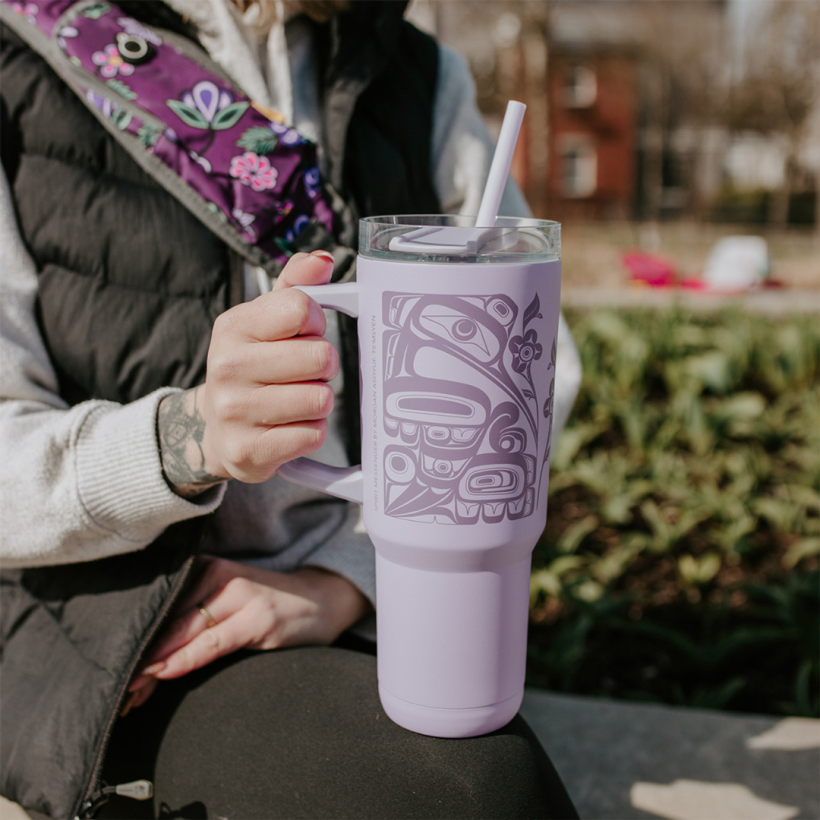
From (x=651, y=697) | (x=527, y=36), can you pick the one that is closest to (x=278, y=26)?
(x=651, y=697)

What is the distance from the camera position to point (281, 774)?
0.96m

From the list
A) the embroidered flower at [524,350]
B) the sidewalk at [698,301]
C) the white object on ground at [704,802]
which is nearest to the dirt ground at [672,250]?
the sidewalk at [698,301]

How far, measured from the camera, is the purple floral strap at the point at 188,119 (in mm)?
1070

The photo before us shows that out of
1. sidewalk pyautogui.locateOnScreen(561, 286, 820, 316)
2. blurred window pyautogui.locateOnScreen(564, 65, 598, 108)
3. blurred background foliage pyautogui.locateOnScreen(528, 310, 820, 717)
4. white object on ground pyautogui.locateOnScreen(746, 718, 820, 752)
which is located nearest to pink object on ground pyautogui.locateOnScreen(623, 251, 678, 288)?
sidewalk pyautogui.locateOnScreen(561, 286, 820, 316)

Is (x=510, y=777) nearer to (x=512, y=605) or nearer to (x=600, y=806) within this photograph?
(x=512, y=605)

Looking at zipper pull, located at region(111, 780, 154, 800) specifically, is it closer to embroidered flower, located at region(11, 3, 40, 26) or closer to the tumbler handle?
the tumbler handle

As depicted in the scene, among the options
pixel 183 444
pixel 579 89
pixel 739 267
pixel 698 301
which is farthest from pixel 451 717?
pixel 579 89

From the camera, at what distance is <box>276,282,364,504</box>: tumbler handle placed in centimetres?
81

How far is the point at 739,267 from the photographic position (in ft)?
22.9

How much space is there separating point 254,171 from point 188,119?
107 millimetres

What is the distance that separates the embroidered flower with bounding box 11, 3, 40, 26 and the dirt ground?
6727 millimetres

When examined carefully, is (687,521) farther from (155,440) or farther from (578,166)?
(578,166)

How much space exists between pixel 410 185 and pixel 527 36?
10.6 metres

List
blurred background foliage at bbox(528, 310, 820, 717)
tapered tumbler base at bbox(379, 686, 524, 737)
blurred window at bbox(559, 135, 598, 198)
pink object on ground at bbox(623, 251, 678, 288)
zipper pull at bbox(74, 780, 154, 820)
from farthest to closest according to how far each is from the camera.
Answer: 1. blurred window at bbox(559, 135, 598, 198)
2. pink object on ground at bbox(623, 251, 678, 288)
3. blurred background foliage at bbox(528, 310, 820, 717)
4. zipper pull at bbox(74, 780, 154, 820)
5. tapered tumbler base at bbox(379, 686, 524, 737)
